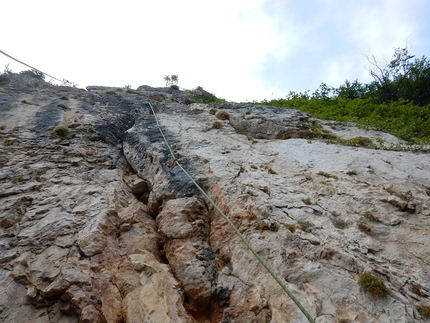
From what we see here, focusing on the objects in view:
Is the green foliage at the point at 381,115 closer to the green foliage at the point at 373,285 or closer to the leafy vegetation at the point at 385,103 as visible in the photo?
the leafy vegetation at the point at 385,103

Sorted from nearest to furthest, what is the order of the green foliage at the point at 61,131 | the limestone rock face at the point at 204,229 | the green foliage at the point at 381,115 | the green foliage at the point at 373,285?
the green foliage at the point at 373,285 < the limestone rock face at the point at 204,229 < the green foliage at the point at 61,131 < the green foliage at the point at 381,115

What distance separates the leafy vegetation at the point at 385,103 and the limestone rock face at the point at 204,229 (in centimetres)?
186

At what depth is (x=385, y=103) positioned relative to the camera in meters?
16.8

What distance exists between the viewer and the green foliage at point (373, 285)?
408 cm

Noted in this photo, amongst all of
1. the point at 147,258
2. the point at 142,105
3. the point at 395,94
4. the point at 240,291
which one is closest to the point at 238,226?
the point at 240,291

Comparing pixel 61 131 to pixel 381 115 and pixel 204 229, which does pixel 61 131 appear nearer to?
pixel 204 229

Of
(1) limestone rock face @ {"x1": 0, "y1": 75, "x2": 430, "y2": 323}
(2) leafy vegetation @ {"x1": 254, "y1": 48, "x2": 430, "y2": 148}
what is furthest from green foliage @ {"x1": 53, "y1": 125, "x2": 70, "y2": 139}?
(2) leafy vegetation @ {"x1": 254, "y1": 48, "x2": 430, "y2": 148}

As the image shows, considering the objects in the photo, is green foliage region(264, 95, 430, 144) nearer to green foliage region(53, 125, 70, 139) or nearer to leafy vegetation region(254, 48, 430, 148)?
leafy vegetation region(254, 48, 430, 148)

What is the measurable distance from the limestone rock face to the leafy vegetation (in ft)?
6.09

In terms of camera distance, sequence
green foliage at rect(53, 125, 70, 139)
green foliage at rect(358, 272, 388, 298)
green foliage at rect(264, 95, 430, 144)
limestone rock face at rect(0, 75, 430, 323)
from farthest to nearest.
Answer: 1. green foliage at rect(264, 95, 430, 144)
2. green foliage at rect(53, 125, 70, 139)
3. limestone rock face at rect(0, 75, 430, 323)
4. green foliage at rect(358, 272, 388, 298)

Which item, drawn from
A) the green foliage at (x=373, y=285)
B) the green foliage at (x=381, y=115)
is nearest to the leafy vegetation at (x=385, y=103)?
the green foliage at (x=381, y=115)

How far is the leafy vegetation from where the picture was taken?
11.7 metres

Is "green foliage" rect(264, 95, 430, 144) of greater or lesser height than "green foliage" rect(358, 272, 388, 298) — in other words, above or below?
above

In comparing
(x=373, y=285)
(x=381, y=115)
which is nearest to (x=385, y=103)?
(x=381, y=115)
